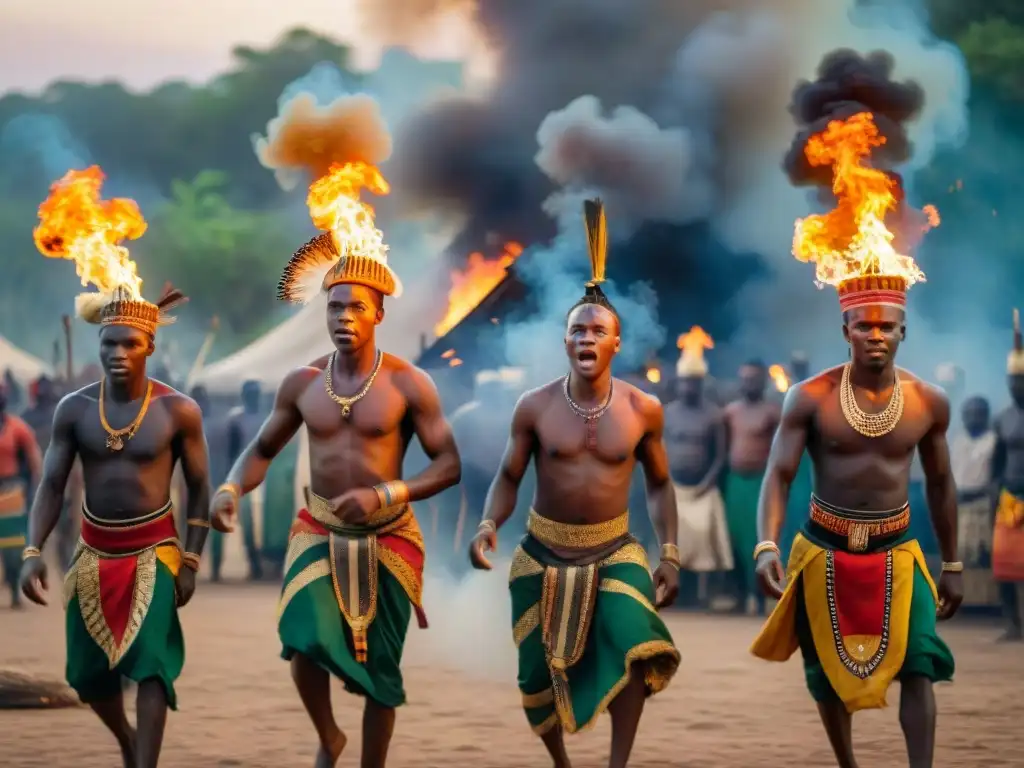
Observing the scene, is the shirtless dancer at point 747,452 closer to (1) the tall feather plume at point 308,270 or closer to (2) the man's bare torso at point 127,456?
(1) the tall feather plume at point 308,270

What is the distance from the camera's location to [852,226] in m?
7.79

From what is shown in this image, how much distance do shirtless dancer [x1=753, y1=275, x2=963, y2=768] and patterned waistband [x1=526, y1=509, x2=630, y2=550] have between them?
23.5 inches

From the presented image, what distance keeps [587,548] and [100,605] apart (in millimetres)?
2003

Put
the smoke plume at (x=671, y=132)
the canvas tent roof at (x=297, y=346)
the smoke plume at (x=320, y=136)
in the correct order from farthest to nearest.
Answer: the smoke plume at (x=671, y=132) < the canvas tent roof at (x=297, y=346) < the smoke plume at (x=320, y=136)

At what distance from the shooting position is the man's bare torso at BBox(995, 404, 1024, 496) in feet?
42.4

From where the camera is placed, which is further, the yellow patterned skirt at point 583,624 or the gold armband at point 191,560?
the gold armband at point 191,560

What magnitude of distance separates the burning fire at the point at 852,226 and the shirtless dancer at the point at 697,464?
6.62 meters

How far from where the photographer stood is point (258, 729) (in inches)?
363

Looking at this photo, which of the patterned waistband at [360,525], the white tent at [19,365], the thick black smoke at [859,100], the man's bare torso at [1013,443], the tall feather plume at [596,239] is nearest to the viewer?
the patterned waistband at [360,525]

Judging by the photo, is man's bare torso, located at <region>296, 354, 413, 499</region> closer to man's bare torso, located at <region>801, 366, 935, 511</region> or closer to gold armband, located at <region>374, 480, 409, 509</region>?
gold armband, located at <region>374, 480, 409, 509</region>

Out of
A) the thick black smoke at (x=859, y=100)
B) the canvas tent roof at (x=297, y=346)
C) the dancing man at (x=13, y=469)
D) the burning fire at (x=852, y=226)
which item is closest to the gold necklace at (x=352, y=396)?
the burning fire at (x=852, y=226)

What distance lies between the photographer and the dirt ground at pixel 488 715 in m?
8.35

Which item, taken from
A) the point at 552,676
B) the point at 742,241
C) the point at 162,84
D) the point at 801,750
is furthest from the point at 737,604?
the point at 162,84

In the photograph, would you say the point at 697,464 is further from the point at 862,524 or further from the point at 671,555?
the point at 862,524
